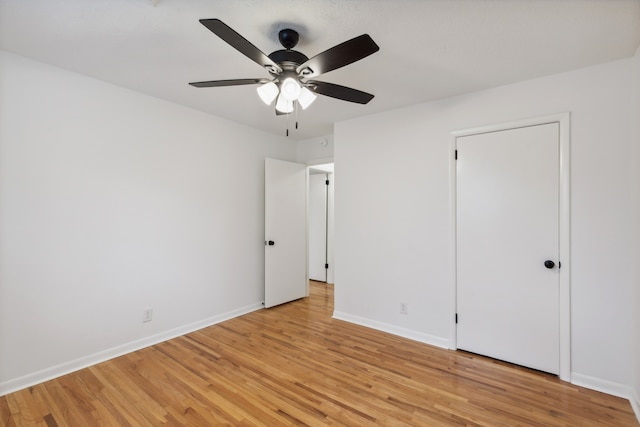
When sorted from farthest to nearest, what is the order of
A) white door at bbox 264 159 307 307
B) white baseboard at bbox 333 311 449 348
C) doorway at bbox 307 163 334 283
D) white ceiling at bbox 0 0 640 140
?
1. doorway at bbox 307 163 334 283
2. white door at bbox 264 159 307 307
3. white baseboard at bbox 333 311 449 348
4. white ceiling at bbox 0 0 640 140

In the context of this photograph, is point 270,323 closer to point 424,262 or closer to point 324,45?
point 424,262

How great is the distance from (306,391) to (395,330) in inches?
55.8

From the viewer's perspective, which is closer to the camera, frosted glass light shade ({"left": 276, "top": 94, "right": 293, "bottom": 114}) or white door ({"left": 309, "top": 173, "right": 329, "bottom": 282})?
frosted glass light shade ({"left": 276, "top": 94, "right": 293, "bottom": 114})

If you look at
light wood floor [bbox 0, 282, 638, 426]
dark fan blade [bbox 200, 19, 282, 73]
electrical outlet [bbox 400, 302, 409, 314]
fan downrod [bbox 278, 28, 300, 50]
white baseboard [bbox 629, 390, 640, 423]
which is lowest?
light wood floor [bbox 0, 282, 638, 426]

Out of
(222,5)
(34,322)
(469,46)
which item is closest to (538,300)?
(469,46)

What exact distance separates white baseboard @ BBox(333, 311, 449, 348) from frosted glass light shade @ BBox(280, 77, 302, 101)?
2685 mm

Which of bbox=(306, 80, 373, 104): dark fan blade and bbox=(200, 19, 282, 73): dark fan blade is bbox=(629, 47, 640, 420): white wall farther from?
bbox=(200, 19, 282, 73): dark fan blade

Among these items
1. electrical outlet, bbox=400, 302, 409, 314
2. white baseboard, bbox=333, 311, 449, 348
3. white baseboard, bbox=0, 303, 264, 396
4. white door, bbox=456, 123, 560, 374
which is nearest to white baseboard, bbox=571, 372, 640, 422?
white door, bbox=456, 123, 560, 374

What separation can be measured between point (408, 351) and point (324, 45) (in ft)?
9.19

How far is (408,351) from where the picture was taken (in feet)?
9.40

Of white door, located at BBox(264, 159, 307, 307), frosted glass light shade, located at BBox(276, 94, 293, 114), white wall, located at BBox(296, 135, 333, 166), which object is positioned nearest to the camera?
frosted glass light shade, located at BBox(276, 94, 293, 114)

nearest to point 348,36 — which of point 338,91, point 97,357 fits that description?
point 338,91

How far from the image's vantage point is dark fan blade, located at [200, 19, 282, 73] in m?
1.32

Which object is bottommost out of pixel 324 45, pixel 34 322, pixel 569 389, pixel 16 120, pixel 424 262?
pixel 569 389
